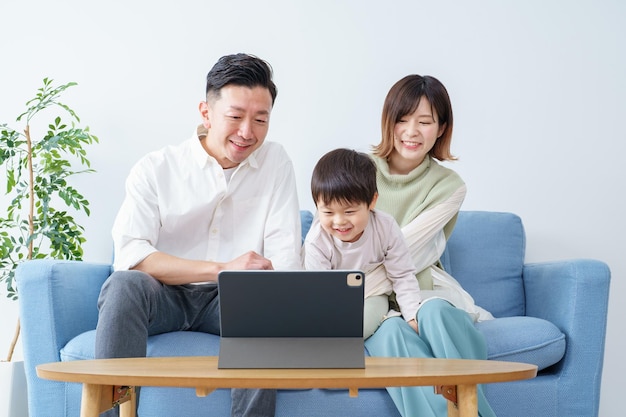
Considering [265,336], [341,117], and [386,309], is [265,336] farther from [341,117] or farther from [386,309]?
[341,117]

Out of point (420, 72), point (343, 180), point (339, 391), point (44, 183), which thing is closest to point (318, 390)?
point (339, 391)

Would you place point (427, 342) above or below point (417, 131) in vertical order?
below

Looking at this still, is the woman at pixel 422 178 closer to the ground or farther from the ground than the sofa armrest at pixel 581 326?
farther from the ground

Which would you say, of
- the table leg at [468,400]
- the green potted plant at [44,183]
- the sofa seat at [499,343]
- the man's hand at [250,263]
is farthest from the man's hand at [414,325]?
the green potted plant at [44,183]

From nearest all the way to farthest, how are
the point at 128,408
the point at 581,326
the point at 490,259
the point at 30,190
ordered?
1. the point at 128,408
2. the point at 581,326
3. the point at 490,259
4. the point at 30,190

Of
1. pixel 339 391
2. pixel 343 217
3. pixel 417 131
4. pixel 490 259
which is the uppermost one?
pixel 417 131

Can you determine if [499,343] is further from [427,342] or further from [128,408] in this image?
[128,408]

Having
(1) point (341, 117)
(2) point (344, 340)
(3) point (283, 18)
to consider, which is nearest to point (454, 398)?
Result: (2) point (344, 340)

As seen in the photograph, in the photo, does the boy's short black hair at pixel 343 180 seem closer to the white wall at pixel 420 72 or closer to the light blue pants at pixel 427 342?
the light blue pants at pixel 427 342

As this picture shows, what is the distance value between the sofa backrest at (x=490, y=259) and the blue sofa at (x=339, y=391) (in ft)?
0.96

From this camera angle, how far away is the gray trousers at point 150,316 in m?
1.74

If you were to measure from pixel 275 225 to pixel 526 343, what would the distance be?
2.50ft

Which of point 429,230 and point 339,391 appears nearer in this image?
point 339,391

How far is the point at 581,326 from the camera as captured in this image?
2.18 metres
